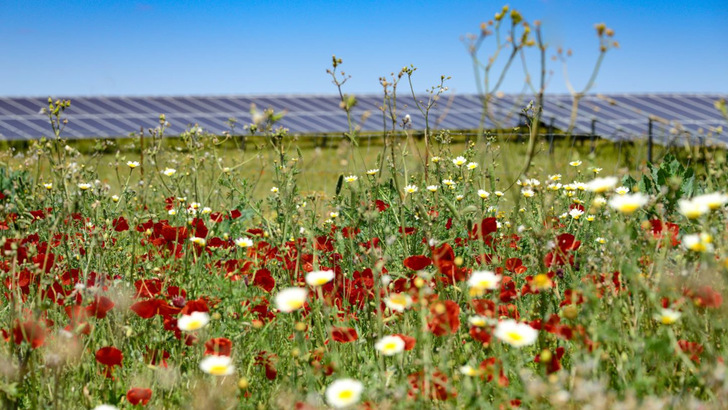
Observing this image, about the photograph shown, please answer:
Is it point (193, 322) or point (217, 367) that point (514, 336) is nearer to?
point (217, 367)

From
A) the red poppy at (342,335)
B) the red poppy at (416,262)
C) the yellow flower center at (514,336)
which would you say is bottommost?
the red poppy at (342,335)

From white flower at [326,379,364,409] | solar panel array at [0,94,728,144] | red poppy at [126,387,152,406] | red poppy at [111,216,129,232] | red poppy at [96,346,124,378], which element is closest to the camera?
white flower at [326,379,364,409]

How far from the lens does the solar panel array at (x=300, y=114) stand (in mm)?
12469

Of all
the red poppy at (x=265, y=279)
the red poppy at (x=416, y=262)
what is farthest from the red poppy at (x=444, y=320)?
the red poppy at (x=265, y=279)

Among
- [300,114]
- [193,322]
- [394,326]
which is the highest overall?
[193,322]

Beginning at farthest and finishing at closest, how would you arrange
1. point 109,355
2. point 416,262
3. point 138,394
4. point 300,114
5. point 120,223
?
point 300,114, point 120,223, point 416,262, point 109,355, point 138,394

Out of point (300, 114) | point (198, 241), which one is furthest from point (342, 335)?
point (300, 114)

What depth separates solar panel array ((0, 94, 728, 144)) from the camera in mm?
12469

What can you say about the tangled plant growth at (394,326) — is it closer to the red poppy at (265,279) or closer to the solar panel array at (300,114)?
the red poppy at (265,279)

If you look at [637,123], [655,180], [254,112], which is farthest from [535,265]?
[637,123]

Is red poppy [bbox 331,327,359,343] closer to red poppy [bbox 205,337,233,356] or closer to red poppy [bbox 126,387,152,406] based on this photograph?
red poppy [bbox 205,337,233,356]

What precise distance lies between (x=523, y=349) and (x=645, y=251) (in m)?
0.41

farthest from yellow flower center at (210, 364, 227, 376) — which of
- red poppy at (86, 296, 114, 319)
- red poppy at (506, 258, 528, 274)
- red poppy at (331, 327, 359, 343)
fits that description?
red poppy at (506, 258, 528, 274)

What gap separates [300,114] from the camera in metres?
14.5
